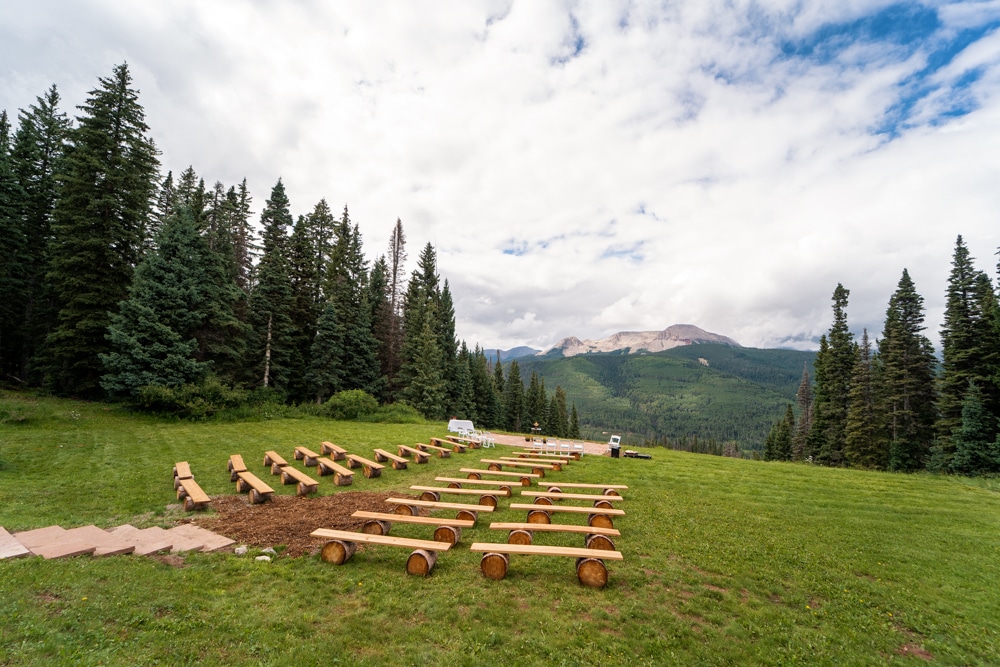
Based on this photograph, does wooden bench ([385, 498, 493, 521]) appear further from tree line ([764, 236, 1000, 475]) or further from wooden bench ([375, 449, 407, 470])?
tree line ([764, 236, 1000, 475])

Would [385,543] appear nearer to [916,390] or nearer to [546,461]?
[546,461]

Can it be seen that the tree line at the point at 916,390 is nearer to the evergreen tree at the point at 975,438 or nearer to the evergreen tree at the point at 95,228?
the evergreen tree at the point at 975,438

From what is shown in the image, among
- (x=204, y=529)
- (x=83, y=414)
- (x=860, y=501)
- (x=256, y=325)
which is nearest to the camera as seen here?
(x=204, y=529)

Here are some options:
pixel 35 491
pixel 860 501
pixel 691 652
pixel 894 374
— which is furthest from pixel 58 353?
pixel 894 374

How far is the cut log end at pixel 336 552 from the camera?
6586mm

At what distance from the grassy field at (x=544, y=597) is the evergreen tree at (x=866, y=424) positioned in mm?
28346

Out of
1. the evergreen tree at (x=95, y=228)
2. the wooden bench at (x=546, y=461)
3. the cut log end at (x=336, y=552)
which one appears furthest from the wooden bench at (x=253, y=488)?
the evergreen tree at (x=95, y=228)

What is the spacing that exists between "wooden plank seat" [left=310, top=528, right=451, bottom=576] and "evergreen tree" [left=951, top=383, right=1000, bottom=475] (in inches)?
1390

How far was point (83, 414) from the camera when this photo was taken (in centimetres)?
1822

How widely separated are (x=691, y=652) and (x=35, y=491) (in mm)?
14109

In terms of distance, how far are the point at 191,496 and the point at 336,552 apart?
16.9 ft

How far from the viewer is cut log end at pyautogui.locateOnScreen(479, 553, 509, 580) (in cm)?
623

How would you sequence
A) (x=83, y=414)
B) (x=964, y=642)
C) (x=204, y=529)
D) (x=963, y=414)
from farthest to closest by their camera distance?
(x=963, y=414) → (x=83, y=414) → (x=204, y=529) → (x=964, y=642)

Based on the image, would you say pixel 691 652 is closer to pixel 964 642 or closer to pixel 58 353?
pixel 964 642
